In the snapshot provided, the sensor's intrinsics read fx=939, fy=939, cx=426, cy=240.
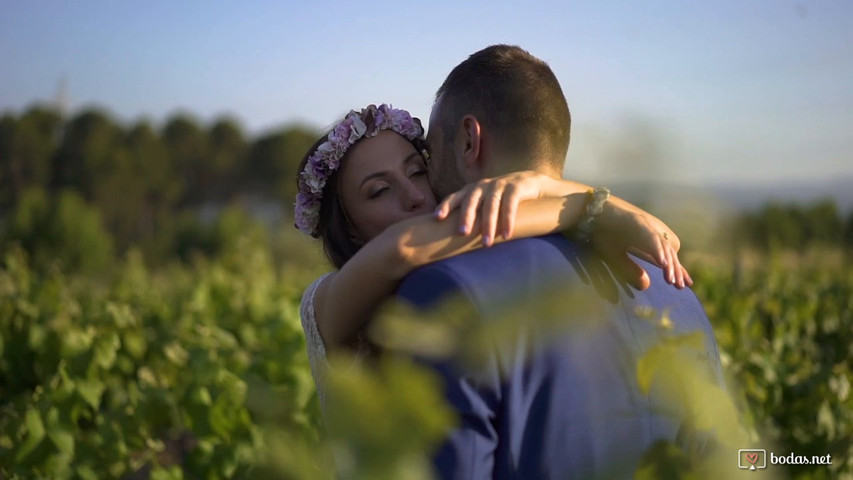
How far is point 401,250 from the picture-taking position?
156 centimetres

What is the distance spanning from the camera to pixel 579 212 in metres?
1.73

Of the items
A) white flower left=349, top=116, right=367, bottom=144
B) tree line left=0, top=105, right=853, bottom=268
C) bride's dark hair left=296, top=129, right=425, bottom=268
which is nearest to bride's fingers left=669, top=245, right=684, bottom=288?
bride's dark hair left=296, top=129, right=425, bottom=268

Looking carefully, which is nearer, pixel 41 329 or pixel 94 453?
pixel 94 453

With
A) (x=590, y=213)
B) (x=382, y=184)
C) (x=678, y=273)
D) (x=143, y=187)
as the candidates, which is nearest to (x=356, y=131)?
(x=382, y=184)

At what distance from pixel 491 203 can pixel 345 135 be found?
1.01 metres

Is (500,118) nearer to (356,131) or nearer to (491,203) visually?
(491,203)

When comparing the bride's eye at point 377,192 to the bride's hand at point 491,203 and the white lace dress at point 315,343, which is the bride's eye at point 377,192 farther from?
the bride's hand at point 491,203

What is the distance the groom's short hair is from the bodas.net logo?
1.00 meters

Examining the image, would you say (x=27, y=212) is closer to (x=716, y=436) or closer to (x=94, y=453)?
(x=94, y=453)

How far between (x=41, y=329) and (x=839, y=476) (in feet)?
13.6

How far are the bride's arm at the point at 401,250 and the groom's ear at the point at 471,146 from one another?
0.81ft

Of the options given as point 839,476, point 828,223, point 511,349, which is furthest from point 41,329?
point 828,223

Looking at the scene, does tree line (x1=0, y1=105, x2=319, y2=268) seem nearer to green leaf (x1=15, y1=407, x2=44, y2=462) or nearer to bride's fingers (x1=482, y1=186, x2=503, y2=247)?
green leaf (x1=15, y1=407, x2=44, y2=462)

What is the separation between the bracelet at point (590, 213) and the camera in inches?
67.9
